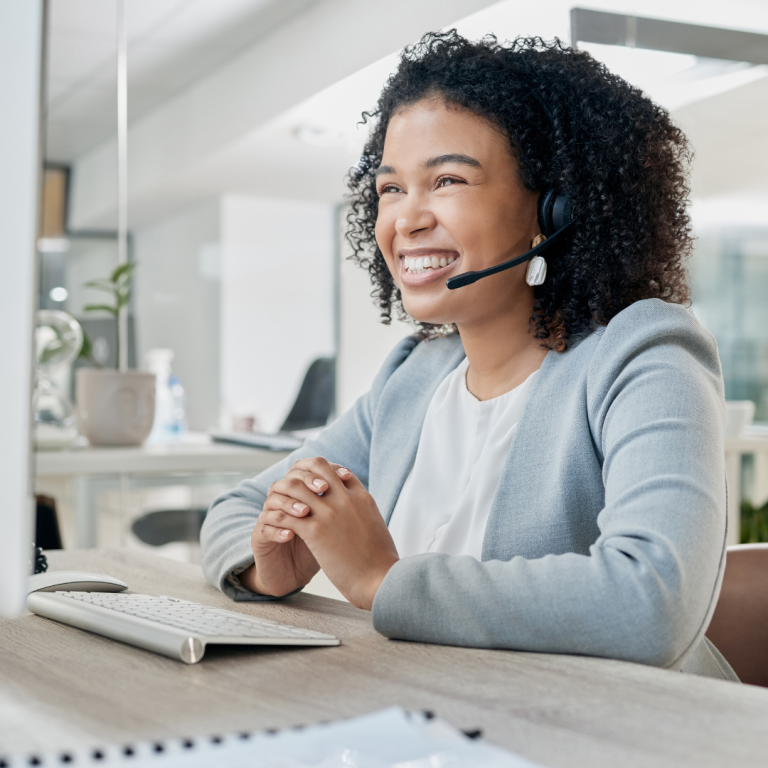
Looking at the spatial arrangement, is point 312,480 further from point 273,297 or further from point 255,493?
point 273,297

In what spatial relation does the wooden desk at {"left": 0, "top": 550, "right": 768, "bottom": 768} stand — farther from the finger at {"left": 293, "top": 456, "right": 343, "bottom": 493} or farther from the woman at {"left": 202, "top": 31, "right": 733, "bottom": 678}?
the finger at {"left": 293, "top": 456, "right": 343, "bottom": 493}

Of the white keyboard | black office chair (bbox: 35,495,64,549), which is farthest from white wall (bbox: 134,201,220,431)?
the white keyboard

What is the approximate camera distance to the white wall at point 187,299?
6.19 m

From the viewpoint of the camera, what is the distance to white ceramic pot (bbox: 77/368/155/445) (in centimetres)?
247

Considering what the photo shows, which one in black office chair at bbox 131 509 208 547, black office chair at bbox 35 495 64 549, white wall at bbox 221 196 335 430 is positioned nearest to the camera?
black office chair at bbox 35 495 64 549

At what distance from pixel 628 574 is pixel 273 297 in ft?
18.8

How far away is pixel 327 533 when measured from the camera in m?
0.86

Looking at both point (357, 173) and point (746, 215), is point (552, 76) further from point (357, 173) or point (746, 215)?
point (746, 215)

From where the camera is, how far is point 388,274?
149 centimetres

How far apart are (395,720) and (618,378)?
0.50m

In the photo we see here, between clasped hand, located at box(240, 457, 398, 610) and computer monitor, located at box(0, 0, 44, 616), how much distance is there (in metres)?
0.44

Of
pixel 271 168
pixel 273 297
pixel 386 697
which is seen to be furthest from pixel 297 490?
pixel 273 297

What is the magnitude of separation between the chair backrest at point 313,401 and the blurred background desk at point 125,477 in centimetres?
291

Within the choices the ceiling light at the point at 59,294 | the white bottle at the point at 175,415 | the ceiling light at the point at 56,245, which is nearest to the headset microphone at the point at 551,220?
the white bottle at the point at 175,415
